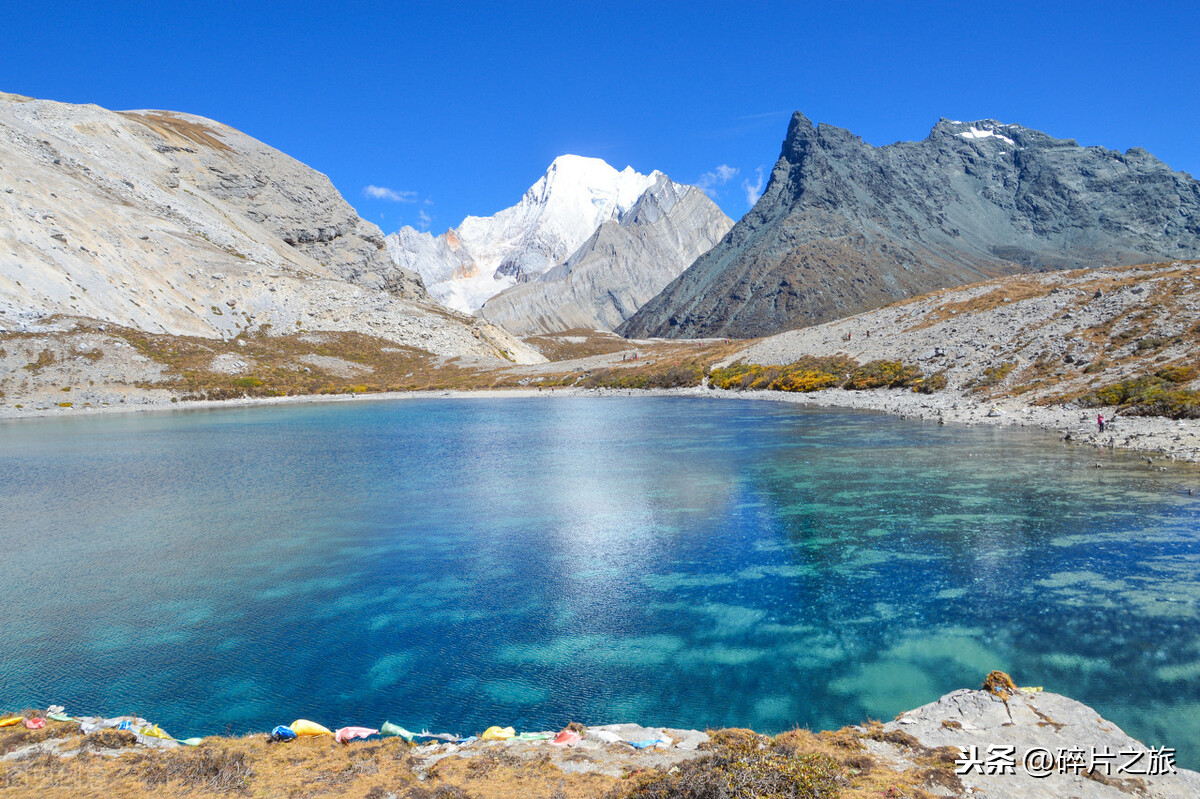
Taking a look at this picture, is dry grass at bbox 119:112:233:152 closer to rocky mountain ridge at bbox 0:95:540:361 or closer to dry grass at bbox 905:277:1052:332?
rocky mountain ridge at bbox 0:95:540:361

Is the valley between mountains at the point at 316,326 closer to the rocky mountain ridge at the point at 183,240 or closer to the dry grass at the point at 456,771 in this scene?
the rocky mountain ridge at the point at 183,240

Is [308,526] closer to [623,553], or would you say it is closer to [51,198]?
[623,553]

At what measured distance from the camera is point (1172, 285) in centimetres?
5206

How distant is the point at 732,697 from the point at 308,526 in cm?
1773

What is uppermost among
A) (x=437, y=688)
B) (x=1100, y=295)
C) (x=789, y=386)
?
(x=1100, y=295)

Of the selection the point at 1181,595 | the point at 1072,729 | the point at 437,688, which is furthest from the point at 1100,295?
the point at 437,688

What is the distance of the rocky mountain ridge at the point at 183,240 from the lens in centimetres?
8231

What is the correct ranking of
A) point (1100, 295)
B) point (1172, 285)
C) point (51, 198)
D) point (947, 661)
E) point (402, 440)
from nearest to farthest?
point (947, 661) < point (402, 440) < point (1172, 285) < point (1100, 295) < point (51, 198)

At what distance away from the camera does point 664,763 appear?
8602mm

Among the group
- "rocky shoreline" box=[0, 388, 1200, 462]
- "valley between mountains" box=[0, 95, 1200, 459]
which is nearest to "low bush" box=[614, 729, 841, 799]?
"rocky shoreline" box=[0, 388, 1200, 462]

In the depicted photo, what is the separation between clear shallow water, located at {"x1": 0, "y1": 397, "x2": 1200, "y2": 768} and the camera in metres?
11.8

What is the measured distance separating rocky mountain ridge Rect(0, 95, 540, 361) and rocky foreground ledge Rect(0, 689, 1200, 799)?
85.8 m

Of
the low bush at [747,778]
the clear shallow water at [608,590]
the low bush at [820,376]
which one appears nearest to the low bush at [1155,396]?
the clear shallow water at [608,590]

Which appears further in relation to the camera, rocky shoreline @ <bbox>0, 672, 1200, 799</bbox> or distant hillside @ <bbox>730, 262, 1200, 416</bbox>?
distant hillside @ <bbox>730, 262, 1200, 416</bbox>
